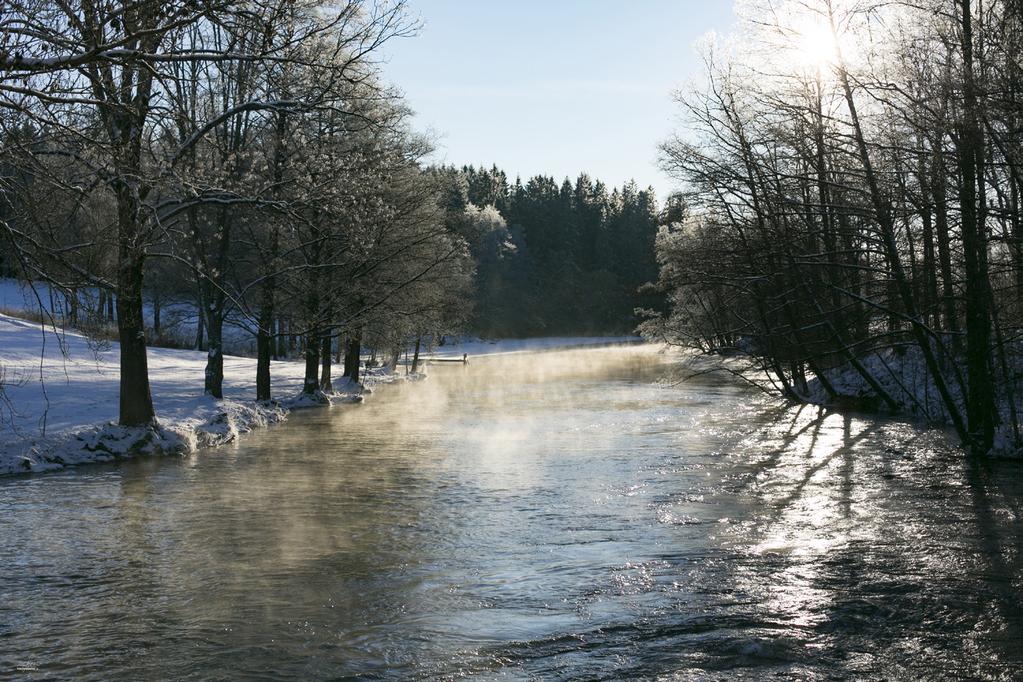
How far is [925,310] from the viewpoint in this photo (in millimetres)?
17281

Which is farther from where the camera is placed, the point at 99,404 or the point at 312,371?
the point at 312,371

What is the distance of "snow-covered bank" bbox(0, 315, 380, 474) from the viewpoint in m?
18.3

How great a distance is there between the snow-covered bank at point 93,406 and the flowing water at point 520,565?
3.72ft

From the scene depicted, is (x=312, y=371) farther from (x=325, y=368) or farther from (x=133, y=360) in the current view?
(x=133, y=360)

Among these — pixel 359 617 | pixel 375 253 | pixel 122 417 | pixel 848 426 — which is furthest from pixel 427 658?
pixel 375 253

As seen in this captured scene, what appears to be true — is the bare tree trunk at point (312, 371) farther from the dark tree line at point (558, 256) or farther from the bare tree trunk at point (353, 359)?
the dark tree line at point (558, 256)

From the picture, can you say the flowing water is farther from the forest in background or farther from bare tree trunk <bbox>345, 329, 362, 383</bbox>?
bare tree trunk <bbox>345, 329, 362, 383</bbox>

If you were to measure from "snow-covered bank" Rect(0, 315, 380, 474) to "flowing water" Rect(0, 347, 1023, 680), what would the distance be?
3.72 feet

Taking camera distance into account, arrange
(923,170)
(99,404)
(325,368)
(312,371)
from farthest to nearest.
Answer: (325,368)
(312,371)
(99,404)
(923,170)

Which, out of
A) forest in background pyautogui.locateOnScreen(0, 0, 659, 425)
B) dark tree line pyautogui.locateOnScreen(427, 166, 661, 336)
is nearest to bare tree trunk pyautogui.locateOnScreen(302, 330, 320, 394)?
forest in background pyautogui.locateOnScreen(0, 0, 659, 425)

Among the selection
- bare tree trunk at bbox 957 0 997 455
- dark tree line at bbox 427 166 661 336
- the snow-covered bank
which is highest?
dark tree line at bbox 427 166 661 336

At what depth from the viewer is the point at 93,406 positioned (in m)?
22.7

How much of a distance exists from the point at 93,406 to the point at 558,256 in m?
121

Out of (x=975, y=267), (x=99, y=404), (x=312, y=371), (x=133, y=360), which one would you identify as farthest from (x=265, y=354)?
(x=975, y=267)
